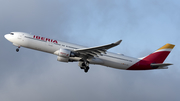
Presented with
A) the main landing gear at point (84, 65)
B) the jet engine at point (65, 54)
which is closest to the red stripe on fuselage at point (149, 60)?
the main landing gear at point (84, 65)

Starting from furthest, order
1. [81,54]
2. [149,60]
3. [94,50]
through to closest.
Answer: [149,60] < [81,54] < [94,50]

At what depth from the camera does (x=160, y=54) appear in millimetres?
48812

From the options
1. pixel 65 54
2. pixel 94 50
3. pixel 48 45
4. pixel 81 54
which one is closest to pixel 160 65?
pixel 94 50

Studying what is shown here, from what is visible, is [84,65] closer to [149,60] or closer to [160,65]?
[149,60]

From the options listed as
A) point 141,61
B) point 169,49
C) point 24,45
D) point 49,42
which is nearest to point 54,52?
point 49,42

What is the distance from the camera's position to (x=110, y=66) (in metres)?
45.7

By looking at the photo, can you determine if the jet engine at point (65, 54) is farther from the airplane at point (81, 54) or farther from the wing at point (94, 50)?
the wing at point (94, 50)

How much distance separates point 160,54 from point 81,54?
49.6 feet

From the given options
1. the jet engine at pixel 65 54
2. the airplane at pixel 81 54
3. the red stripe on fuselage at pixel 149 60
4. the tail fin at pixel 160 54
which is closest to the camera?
the jet engine at pixel 65 54

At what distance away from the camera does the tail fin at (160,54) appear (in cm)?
4831

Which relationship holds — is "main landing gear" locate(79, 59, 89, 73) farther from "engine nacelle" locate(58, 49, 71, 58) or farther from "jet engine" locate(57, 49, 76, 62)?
"engine nacelle" locate(58, 49, 71, 58)

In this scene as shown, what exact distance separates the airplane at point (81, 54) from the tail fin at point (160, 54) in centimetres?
40

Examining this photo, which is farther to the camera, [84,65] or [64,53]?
[84,65]

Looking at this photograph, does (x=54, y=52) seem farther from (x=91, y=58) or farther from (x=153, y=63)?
(x=153, y=63)
